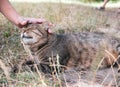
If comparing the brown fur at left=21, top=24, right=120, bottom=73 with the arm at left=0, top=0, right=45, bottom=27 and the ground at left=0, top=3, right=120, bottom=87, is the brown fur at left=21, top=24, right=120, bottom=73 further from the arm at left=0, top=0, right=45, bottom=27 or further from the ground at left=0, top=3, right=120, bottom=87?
the ground at left=0, top=3, right=120, bottom=87

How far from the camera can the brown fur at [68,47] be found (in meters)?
5.82

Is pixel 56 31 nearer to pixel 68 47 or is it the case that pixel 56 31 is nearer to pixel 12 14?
pixel 68 47

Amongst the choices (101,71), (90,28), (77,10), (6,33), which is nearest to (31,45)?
(101,71)

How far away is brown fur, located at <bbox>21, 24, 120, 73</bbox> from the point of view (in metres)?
5.82

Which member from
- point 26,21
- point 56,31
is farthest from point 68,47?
point 56,31

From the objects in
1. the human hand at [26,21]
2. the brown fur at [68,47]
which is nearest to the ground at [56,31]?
the brown fur at [68,47]

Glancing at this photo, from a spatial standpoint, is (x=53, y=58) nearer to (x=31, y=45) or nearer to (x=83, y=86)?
(x=31, y=45)

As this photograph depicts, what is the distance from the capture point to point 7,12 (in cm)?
564

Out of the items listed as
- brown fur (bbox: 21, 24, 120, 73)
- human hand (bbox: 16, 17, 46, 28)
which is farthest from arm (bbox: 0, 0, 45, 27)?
brown fur (bbox: 21, 24, 120, 73)

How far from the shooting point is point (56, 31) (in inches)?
301

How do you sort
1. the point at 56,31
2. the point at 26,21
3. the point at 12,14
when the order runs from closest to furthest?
the point at 26,21 → the point at 12,14 → the point at 56,31

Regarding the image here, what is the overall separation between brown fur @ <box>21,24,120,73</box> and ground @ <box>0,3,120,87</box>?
0.28 metres

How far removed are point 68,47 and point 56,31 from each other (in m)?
1.51

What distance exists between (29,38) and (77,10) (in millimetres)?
4360
